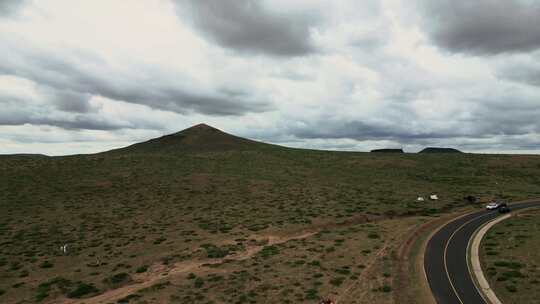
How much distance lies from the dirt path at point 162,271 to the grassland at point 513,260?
24454 mm

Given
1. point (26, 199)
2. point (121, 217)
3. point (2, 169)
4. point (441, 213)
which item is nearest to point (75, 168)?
point (2, 169)

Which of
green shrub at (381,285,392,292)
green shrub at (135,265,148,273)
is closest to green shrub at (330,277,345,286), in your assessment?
green shrub at (381,285,392,292)

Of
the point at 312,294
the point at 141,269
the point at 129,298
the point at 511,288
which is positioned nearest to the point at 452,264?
the point at 511,288

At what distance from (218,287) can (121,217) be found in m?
35.0

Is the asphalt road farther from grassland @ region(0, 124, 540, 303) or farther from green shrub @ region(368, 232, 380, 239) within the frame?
green shrub @ region(368, 232, 380, 239)

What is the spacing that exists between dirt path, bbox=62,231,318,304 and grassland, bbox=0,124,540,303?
167 millimetres

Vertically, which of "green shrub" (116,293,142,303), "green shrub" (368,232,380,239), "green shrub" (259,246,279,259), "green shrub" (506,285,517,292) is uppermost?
"green shrub" (368,232,380,239)

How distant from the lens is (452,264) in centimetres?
3609

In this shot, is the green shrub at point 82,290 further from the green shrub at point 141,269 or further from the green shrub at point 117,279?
the green shrub at point 141,269

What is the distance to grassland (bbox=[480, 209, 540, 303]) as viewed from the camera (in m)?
28.9

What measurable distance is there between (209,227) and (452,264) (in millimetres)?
35201

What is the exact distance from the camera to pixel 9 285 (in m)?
31.3

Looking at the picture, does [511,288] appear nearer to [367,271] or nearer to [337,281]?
[367,271]

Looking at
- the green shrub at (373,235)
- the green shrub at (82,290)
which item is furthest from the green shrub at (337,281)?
the green shrub at (82,290)
